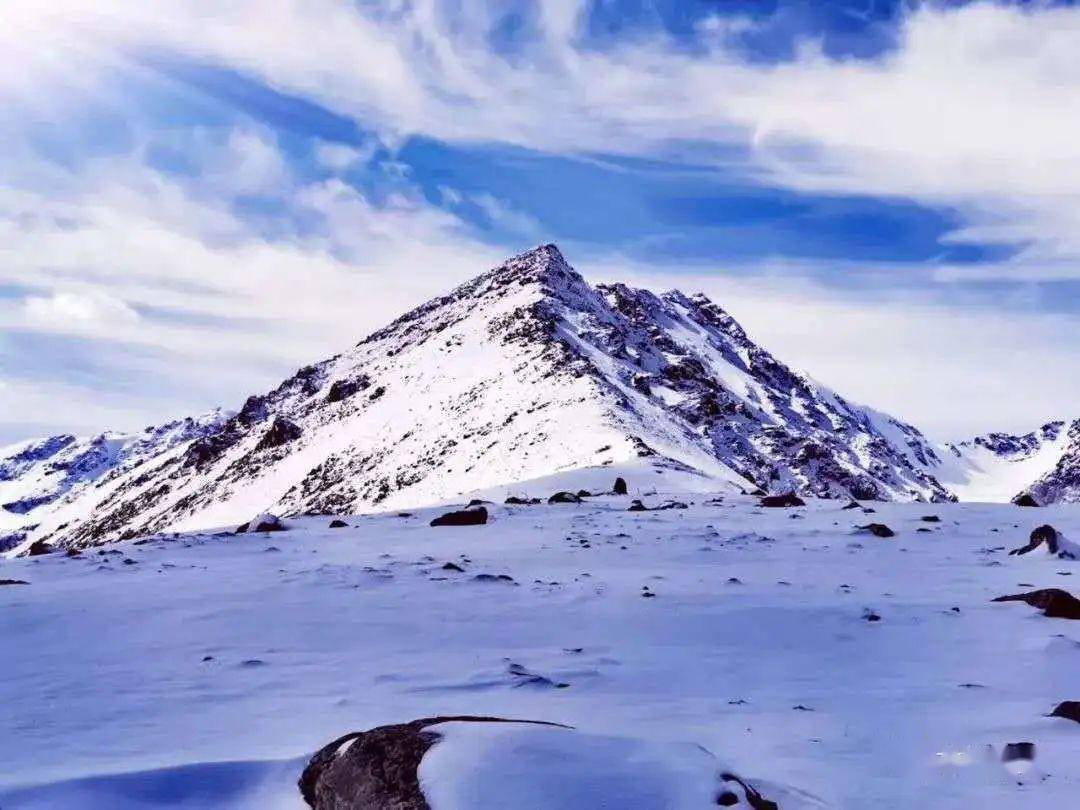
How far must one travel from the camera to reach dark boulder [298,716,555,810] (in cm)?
448

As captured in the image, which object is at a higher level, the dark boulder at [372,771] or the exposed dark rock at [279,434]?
the exposed dark rock at [279,434]

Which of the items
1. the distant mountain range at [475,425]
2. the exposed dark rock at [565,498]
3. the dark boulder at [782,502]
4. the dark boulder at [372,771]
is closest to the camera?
the dark boulder at [372,771]

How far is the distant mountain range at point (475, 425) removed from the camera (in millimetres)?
48406

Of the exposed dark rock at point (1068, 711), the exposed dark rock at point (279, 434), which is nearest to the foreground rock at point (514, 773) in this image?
the exposed dark rock at point (1068, 711)

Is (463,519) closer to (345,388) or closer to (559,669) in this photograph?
(559,669)

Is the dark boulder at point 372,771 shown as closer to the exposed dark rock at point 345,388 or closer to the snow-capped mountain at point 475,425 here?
the snow-capped mountain at point 475,425

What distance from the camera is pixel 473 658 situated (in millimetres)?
8086

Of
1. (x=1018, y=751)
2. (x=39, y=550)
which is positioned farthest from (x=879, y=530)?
(x=39, y=550)

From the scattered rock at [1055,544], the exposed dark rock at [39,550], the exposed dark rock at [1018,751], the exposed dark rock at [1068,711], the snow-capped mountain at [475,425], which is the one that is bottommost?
the exposed dark rock at [1018,751]

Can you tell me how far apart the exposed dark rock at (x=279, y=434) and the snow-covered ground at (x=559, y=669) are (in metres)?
64.3

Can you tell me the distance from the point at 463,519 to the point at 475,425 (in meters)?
38.4

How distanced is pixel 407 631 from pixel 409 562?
162 inches

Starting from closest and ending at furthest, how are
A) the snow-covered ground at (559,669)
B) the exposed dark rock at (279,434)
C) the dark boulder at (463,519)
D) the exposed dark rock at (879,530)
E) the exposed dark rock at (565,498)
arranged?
1. the snow-covered ground at (559,669)
2. the exposed dark rock at (879,530)
3. the dark boulder at (463,519)
4. the exposed dark rock at (565,498)
5. the exposed dark rock at (279,434)

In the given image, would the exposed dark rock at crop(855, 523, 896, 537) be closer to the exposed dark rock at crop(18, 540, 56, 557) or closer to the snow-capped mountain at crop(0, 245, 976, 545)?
the exposed dark rock at crop(18, 540, 56, 557)
